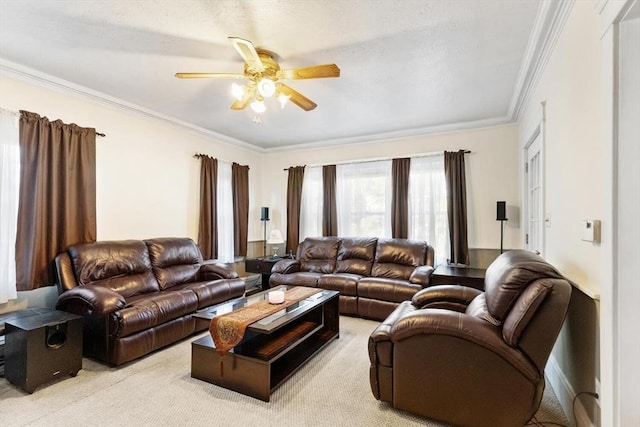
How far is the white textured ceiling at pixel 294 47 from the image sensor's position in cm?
205

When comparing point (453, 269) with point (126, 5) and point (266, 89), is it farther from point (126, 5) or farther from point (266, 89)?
point (126, 5)

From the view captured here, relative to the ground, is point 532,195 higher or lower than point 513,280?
higher

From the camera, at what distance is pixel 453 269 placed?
418 cm

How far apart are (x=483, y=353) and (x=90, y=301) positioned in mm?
2988

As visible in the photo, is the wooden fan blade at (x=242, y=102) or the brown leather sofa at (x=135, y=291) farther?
the wooden fan blade at (x=242, y=102)

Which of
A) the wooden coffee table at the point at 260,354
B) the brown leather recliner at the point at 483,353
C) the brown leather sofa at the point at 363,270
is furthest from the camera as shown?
the brown leather sofa at the point at 363,270

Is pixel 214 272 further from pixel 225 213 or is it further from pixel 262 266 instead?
pixel 225 213

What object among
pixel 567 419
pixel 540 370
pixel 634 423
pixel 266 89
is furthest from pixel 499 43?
pixel 567 419

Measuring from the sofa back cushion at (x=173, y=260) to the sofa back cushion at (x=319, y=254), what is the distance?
159cm

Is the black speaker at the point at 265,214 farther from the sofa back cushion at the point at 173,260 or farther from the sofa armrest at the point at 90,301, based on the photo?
the sofa armrest at the point at 90,301

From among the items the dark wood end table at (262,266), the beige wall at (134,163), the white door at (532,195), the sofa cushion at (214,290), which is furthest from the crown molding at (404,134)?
the sofa cushion at (214,290)

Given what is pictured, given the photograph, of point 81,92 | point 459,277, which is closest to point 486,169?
point 459,277

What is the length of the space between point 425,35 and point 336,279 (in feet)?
9.49

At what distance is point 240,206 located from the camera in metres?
5.41
